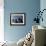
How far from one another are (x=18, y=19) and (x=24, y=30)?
0.52 metres

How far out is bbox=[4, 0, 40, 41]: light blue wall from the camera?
5652 millimetres

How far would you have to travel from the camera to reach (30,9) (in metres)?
5.68

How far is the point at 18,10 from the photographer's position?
5.66 metres

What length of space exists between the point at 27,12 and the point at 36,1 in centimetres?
59

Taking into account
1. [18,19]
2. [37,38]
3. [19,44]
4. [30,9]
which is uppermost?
[30,9]

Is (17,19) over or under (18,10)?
under

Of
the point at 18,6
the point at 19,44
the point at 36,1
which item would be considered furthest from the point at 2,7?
the point at 19,44

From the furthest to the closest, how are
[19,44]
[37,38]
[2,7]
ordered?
1. [2,7]
2. [19,44]
3. [37,38]

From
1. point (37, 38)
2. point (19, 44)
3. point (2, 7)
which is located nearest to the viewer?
point (37, 38)

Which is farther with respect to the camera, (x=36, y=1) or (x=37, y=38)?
(x=36, y=1)

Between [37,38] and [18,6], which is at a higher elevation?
[18,6]

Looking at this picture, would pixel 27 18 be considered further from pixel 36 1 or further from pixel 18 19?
pixel 36 1

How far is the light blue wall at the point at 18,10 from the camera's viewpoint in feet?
18.5

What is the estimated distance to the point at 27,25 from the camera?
5.70m
